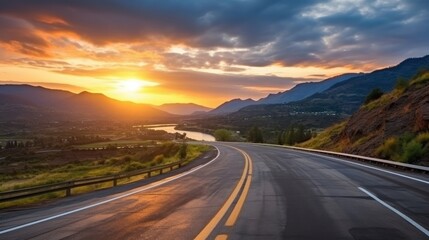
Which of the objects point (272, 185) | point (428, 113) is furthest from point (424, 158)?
→ point (272, 185)

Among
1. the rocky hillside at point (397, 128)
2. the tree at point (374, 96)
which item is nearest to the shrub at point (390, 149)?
the rocky hillside at point (397, 128)

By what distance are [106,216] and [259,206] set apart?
364 cm

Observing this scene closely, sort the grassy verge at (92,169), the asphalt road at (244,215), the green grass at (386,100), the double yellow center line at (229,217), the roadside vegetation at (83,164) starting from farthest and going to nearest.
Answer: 1. the roadside vegetation at (83,164)
2. the green grass at (386,100)
3. the grassy verge at (92,169)
4. the asphalt road at (244,215)
5. the double yellow center line at (229,217)

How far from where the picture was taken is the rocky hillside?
25344 millimetres

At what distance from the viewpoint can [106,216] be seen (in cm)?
976

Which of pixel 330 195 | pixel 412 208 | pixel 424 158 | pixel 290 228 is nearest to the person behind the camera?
pixel 290 228

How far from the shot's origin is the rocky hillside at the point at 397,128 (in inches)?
998

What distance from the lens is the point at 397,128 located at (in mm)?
31734

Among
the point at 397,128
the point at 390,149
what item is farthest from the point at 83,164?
the point at 390,149

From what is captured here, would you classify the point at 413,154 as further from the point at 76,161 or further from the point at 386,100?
the point at 76,161

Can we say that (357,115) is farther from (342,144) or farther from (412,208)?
(412,208)

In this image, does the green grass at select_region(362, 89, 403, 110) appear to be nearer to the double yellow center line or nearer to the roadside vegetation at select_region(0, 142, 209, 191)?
the double yellow center line

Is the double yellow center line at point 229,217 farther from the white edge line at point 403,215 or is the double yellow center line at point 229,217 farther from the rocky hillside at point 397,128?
the rocky hillside at point 397,128

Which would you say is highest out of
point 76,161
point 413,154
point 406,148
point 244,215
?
point 406,148
